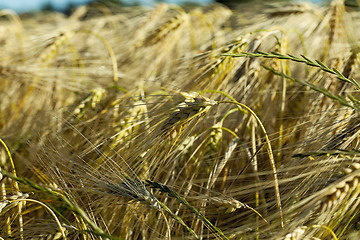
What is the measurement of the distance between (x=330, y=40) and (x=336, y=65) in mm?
310

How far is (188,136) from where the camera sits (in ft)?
3.36

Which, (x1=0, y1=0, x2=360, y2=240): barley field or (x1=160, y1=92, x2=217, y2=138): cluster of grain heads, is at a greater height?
(x1=160, y1=92, x2=217, y2=138): cluster of grain heads

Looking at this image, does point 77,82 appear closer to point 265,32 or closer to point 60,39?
point 60,39

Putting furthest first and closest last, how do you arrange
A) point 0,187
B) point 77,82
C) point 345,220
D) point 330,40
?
point 77,82 < point 330,40 < point 0,187 < point 345,220

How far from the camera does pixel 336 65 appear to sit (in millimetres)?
1103

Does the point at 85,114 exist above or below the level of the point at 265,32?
below

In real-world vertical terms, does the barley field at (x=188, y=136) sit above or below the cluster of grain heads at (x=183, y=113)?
below

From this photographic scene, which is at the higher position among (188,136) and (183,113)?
(183,113)

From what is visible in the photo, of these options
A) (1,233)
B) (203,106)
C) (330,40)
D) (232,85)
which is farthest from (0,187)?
(330,40)

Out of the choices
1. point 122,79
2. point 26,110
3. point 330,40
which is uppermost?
point 330,40

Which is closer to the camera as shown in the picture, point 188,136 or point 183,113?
point 183,113

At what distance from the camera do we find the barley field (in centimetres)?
74

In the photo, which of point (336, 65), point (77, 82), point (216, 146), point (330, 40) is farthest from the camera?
point (77, 82)

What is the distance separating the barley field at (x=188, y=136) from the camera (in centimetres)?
74
